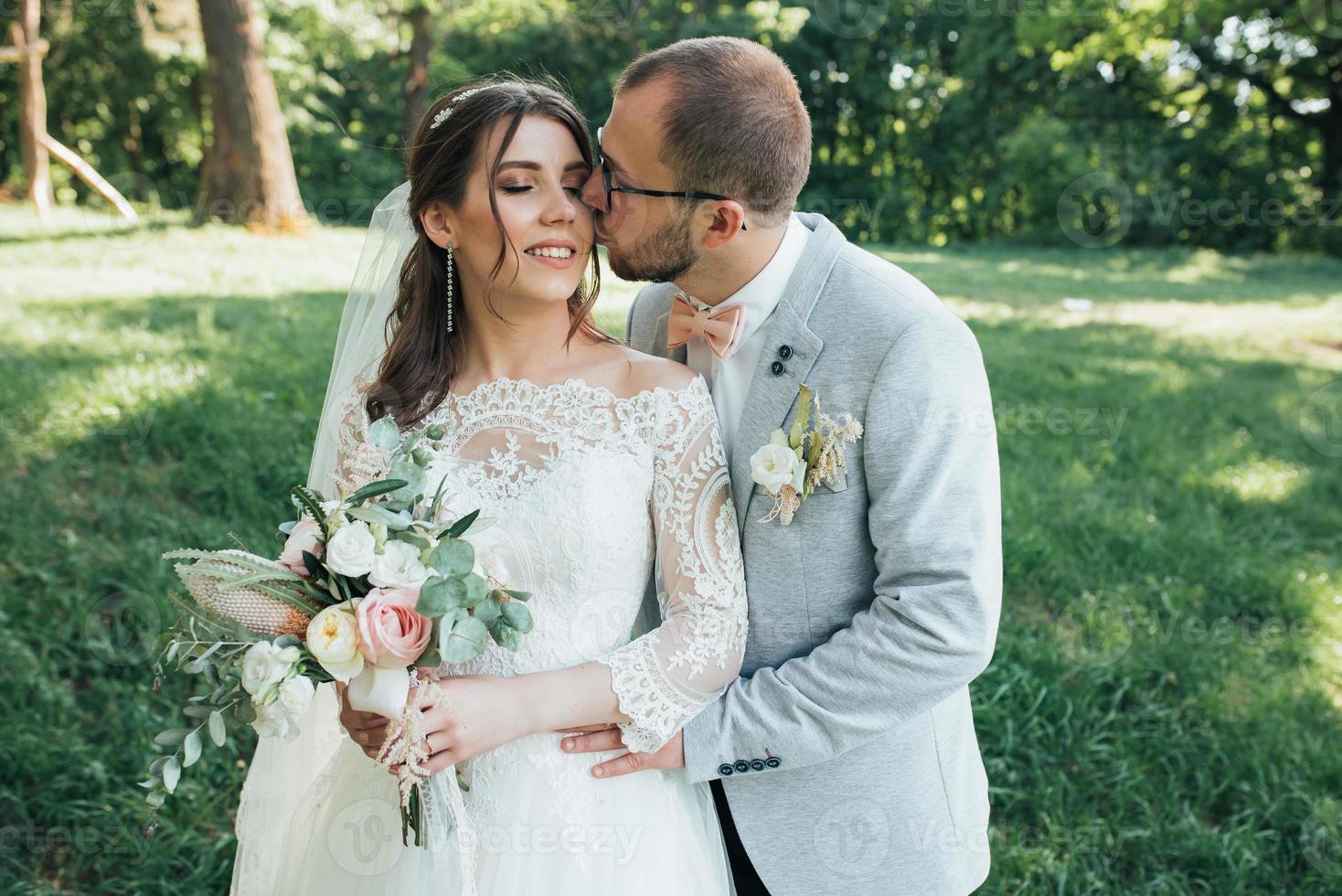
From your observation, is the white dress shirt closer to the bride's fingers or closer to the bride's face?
the bride's face

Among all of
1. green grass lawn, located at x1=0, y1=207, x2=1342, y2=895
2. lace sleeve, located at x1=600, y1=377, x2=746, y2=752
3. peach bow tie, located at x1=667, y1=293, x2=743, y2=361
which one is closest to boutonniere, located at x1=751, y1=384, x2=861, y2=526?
lace sleeve, located at x1=600, y1=377, x2=746, y2=752

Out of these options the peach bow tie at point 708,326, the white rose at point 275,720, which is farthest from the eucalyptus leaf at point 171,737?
the peach bow tie at point 708,326

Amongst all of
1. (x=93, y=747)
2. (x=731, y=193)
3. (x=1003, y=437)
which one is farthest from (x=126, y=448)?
(x=1003, y=437)

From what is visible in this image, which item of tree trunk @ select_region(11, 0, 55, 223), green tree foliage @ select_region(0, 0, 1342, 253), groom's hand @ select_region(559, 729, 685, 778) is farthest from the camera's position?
green tree foliage @ select_region(0, 0, 1342, 253)

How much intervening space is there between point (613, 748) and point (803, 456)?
0.74m

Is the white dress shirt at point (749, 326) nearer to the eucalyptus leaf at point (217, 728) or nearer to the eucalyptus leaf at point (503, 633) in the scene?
the eucalyptus leaf at point (503, 633)

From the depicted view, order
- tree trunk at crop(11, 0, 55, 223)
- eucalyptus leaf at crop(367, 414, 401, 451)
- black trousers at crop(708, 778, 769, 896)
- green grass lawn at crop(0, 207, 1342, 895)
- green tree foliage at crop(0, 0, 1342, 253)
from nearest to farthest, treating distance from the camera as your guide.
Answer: eucalyptus leaf at crop(367, 414, 401, 451) < black trousers at crop(708, 778, 769, 896) < green grass lawn at crop(0, 207, 1342, 895) < tree trunk at crop(11, 0, 55, 223) < green tree foliage at crop(0, 0, 1342, 253)

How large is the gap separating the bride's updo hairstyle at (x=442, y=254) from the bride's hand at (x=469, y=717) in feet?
2.36

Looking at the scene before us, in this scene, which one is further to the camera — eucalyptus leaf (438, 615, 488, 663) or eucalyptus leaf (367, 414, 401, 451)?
eucalyptus leaf (367, 414, 401, 451)

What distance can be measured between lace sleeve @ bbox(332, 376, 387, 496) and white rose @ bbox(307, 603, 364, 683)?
0.54 m

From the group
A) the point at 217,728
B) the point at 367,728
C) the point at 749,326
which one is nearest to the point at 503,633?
the point at 367,728

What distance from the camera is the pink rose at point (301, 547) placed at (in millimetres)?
1882

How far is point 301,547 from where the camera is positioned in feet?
6.33

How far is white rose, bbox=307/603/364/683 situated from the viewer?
1.73 metres
